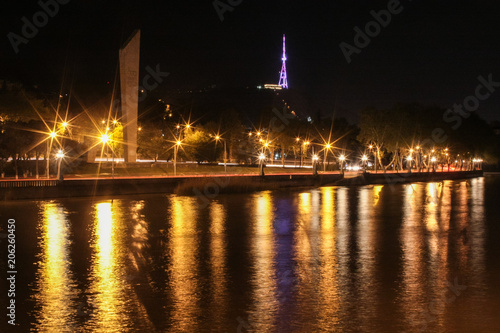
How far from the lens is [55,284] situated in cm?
1323

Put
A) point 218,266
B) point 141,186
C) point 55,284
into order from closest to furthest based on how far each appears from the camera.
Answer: point 55,284 < point 218,266 < point 141,186

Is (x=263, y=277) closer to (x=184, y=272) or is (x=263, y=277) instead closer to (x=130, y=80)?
(x=184, y=272)

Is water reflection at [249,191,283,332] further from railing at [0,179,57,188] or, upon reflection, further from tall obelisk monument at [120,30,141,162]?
tall obelisk monument at [120,30,141,162]

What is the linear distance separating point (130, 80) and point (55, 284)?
47.9 m

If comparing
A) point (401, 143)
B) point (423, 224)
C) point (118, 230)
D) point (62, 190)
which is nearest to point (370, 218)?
point (423, 224)

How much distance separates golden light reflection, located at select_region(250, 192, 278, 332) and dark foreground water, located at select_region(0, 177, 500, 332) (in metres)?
0.03

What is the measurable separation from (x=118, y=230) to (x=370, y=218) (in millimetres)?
12930

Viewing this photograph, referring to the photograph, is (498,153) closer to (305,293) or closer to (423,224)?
(423,224)

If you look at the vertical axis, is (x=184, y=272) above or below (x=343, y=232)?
below

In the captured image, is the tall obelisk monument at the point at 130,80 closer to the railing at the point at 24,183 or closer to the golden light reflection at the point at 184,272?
the railing at the point at 24,183

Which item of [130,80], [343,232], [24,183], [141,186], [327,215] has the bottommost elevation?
[343,232]

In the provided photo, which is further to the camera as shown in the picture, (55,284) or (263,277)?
(263,277)

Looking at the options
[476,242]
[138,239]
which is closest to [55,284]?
[138,239]

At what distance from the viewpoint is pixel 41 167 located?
56.8m
